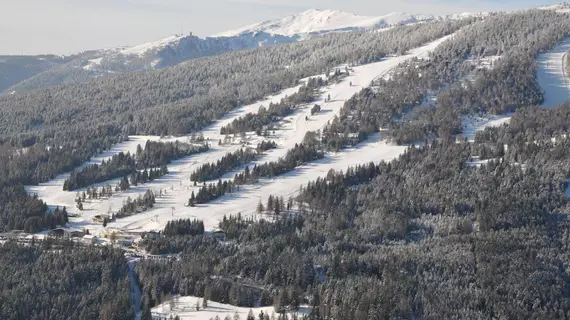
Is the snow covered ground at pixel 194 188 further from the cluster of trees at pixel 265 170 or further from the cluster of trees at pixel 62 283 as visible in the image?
the cluster of trees at pixel 62 283

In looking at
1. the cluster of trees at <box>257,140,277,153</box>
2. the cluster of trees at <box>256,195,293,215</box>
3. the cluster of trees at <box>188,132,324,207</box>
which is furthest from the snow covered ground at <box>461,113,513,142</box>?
the cluster of trees at <box>256,195,293,215</box>

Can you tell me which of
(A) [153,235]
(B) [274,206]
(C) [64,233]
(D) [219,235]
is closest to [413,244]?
(D) [219,235]

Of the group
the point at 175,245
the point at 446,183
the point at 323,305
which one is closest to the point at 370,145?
the point at 446,183

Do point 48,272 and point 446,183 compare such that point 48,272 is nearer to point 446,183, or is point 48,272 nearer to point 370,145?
point 446,183

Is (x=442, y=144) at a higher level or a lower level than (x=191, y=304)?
higher

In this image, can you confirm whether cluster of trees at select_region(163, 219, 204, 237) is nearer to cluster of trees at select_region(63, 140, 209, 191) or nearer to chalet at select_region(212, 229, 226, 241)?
chalet at select_region(212, 229, 226, 241)

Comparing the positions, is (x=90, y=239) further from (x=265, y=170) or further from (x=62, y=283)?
(x=265, y=170)
